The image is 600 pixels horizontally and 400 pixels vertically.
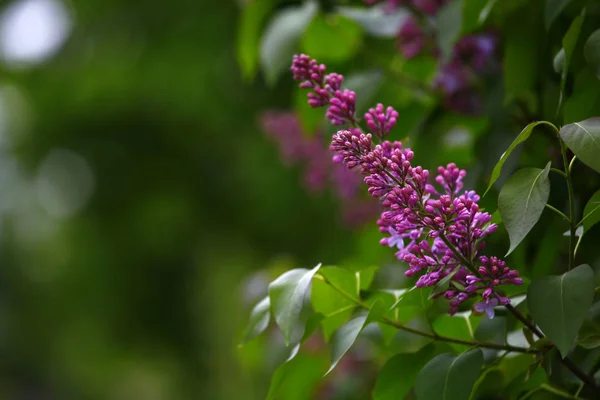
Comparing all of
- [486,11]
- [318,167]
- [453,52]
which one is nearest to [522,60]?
[486,11]

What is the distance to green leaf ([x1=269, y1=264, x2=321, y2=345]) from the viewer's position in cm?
61

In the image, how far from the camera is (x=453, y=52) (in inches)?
41.4

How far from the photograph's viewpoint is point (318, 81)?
677 mm

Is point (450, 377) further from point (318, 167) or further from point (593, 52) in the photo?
point (318, 167)

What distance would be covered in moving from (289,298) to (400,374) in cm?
14

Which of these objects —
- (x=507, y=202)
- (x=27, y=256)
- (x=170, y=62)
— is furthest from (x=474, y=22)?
(x=27, y=256)

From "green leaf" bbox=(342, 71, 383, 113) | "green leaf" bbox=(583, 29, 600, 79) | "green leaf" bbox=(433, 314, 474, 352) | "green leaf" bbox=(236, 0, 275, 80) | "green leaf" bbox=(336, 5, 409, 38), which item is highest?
"green leaf" bbox=(236, 0, 275, 80)

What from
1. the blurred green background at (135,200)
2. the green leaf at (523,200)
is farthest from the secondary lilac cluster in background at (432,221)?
the blurred green background at (135,200)

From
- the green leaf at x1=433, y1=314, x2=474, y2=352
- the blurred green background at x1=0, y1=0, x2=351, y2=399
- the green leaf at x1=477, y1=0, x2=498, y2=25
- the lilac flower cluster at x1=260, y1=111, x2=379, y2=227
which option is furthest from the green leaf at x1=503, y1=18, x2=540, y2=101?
the blurred green background at x1=0, y1=0, x2=351, y2=399

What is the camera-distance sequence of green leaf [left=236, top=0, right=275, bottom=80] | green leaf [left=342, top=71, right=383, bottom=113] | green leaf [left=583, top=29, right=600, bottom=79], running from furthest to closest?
green leaf [left=236, top=0, right=275, bottom=80], green leaf [left=342, top=71, right=383, bottom=113], green leaf [left=583, top=29, right=600, bottom=79]

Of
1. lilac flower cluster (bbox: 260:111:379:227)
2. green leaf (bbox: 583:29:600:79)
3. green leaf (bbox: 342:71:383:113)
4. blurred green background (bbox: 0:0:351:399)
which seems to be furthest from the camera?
blurred green background (bbox: 0:0:351:399)

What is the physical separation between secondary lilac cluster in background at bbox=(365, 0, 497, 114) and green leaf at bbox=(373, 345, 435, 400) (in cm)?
46

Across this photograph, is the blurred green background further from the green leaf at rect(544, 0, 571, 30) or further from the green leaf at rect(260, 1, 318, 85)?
the green leaf at rect(544, 0, 571, 30)

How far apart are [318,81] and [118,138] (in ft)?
14.9
